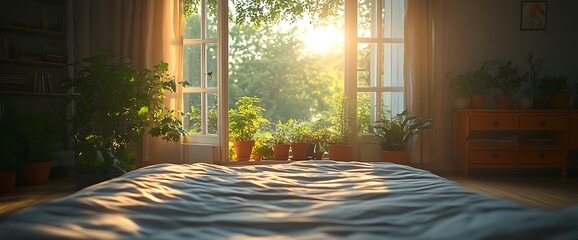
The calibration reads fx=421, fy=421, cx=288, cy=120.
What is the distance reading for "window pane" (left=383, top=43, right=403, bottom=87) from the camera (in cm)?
469

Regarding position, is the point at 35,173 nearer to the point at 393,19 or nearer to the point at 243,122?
the point at 243,122

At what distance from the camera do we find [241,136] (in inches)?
190

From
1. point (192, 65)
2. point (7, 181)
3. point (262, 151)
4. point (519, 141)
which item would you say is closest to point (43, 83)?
point (7, 181)

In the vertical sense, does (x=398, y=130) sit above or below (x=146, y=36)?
below

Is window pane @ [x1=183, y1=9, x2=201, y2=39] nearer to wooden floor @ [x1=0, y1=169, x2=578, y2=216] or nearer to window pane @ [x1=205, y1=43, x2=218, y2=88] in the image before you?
window pane @ [x1=205, y1=43, x2=218, y2=88]

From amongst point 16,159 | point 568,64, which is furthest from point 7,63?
point 568,64

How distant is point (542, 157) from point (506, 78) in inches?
34.8

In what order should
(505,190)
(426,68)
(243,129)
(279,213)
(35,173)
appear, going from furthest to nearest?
(243,129) → (426,68) → (35,173) → (505,190) → (279,213)

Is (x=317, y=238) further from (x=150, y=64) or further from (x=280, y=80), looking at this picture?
(x=280, y=80)

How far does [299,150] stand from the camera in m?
4.73

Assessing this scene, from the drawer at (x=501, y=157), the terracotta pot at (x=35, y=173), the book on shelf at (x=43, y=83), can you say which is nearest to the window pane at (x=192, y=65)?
the book on shelf at (x=43, y=83)

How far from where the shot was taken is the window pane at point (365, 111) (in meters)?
4.75

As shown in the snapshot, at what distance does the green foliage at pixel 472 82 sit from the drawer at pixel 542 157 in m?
0.77

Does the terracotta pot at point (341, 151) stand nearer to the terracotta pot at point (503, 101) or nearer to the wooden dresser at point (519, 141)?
the wooden dresser at point (519, 141)
